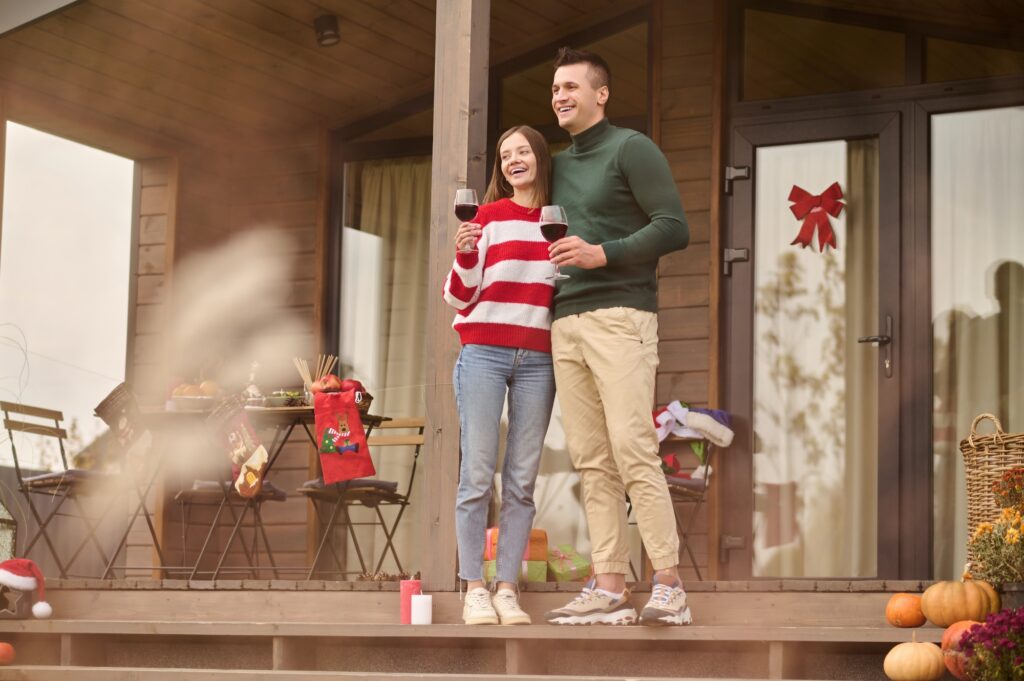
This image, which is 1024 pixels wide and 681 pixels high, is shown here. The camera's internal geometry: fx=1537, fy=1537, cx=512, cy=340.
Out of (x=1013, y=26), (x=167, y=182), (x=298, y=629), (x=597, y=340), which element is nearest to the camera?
(x=597, y=340)

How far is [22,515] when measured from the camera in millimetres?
6969

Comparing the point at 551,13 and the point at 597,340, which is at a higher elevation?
the point at 551,13

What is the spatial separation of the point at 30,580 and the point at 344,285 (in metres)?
2.95

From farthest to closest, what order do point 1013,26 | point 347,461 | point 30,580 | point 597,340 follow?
point 1013,26 → point 347,461 → point 30,580 → point 597,340

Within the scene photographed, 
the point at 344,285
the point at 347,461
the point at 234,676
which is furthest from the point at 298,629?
the point at 344,285

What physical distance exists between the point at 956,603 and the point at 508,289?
1.42m

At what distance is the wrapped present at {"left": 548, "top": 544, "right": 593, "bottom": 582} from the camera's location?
4988 mm

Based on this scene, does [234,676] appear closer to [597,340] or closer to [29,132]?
[597,340]

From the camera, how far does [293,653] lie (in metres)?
4.41

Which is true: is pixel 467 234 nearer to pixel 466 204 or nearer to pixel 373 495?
pixel 466 204

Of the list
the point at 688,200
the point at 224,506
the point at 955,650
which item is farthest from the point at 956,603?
the point at 224,506

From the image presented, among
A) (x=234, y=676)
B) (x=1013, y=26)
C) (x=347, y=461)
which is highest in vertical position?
(x=1013, y=26)

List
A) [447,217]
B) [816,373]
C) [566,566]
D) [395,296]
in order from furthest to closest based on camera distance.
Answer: [395,296] < [816,373] < [566,566] < [447,217]

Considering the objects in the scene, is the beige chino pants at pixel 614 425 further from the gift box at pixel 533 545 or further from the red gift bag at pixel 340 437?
the red gift bag at pixel 340 437
